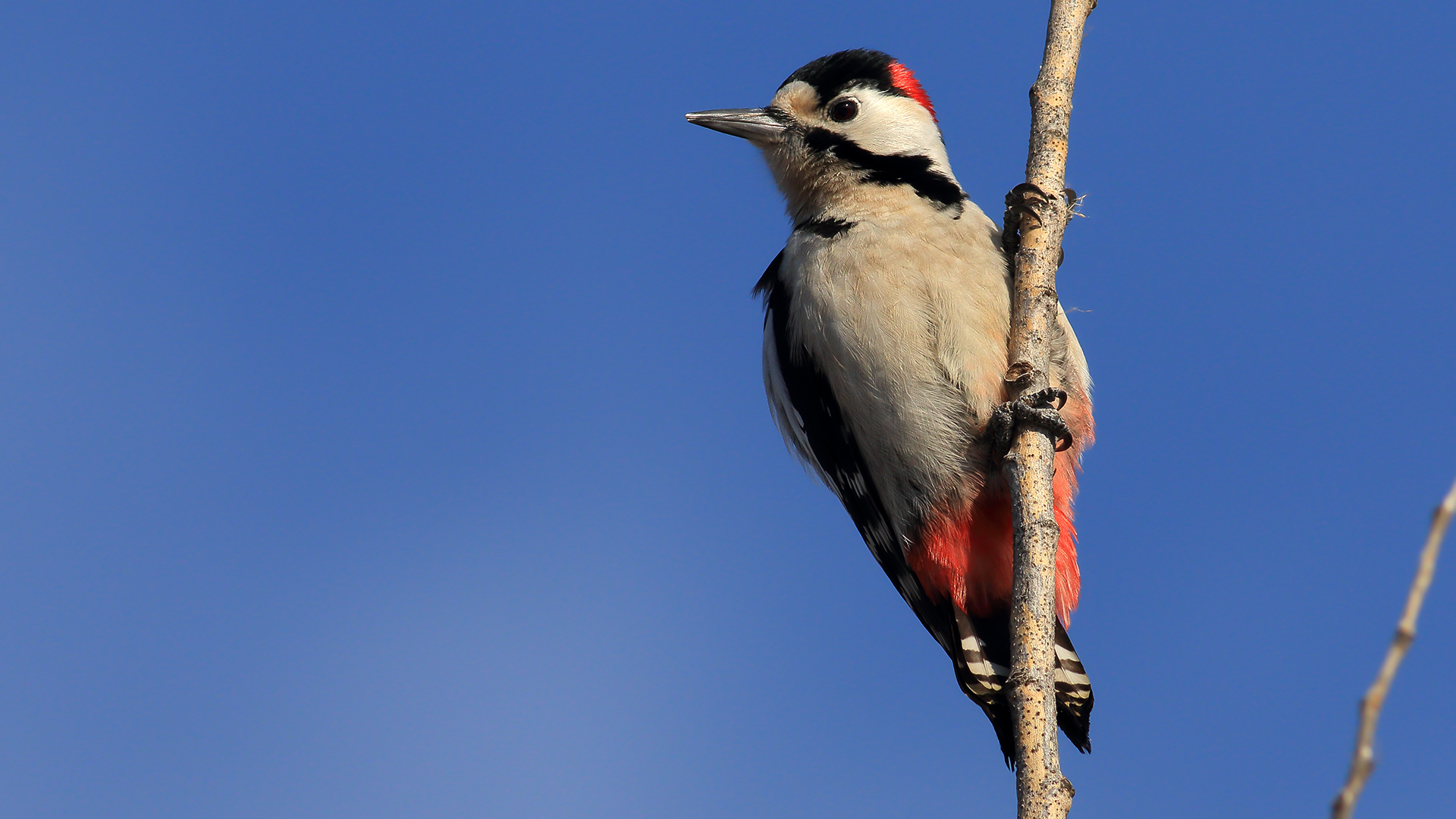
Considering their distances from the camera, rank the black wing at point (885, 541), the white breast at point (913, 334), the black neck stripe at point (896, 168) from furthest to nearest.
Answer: the black neck stripe at point (896, 168) < the black wing at point (885, 541) < the white breast at point (913, 334)

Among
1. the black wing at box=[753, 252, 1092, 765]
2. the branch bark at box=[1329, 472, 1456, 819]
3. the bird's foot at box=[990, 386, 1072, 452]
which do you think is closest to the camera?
the branch bark at box=[1329, 472, 1456, 819]

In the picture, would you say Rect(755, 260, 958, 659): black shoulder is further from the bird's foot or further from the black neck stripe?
the bird's foot

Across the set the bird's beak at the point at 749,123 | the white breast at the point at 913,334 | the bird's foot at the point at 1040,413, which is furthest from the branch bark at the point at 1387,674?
the bird's beak at the point at 749,123

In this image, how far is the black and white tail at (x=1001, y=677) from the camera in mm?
4773

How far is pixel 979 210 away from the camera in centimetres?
525

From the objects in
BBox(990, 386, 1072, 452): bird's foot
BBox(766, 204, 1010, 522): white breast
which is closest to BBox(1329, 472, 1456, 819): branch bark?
BBox(990, 386, 1072, 452): bird's foot

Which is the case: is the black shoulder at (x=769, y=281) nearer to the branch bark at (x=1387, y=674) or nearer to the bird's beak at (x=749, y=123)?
the bird's beak at (x=749, y=123)

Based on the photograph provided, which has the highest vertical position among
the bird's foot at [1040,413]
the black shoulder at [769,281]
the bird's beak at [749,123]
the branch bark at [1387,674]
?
the bird's beak at [749,123]

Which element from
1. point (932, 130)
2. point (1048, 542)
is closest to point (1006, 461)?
point (1048, 542)

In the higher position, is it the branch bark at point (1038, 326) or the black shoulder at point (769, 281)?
the black shoulder at point (769, 281)

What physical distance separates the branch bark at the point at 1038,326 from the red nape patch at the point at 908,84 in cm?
132

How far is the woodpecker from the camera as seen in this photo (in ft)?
15.6

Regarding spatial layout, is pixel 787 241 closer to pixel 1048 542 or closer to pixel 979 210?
pixel 979 210

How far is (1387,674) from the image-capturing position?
1525 millimetres
